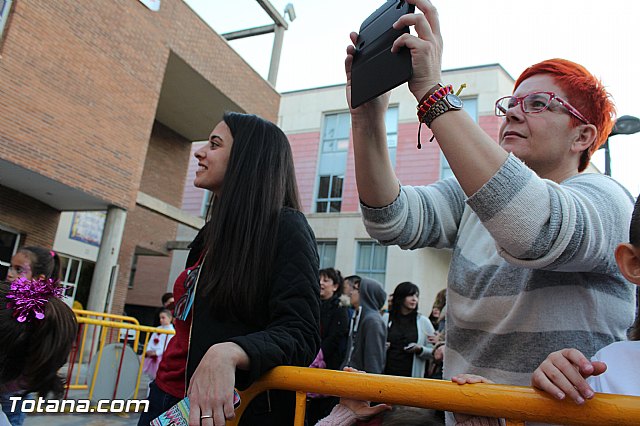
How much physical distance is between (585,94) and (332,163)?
20402 mm

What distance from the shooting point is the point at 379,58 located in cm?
122

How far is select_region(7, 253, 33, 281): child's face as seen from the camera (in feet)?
12.8

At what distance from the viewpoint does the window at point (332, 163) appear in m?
21.3

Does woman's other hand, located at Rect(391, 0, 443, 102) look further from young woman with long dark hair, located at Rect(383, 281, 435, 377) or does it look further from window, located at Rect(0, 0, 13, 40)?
window, located at Rect(0, 0, 13, 40)

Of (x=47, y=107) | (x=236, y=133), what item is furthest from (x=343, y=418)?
(x=47, y=107)

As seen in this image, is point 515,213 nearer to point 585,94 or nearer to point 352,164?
point 585,94

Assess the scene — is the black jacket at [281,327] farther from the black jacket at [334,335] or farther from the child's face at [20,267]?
the black jacket at [334,335]

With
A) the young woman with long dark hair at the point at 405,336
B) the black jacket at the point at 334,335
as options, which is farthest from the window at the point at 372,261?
the black jacket at the point at 334,335

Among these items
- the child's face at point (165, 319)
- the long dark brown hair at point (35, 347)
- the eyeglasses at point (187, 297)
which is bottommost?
the long dark brown hair at point (35, 347)

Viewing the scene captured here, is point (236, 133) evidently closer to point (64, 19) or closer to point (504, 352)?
point (504, 352)

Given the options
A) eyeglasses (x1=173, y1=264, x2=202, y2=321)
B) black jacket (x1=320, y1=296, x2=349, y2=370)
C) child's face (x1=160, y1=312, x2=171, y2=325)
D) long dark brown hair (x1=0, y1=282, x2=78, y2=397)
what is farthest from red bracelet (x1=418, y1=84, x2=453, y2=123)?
child's face (x1=160, y1=312, x2=171, y2=325)

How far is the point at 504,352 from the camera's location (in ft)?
4.28

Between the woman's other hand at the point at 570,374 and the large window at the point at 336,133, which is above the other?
the large window at the point at 336,133

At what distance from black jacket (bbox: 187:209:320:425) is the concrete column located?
11.4 metres
